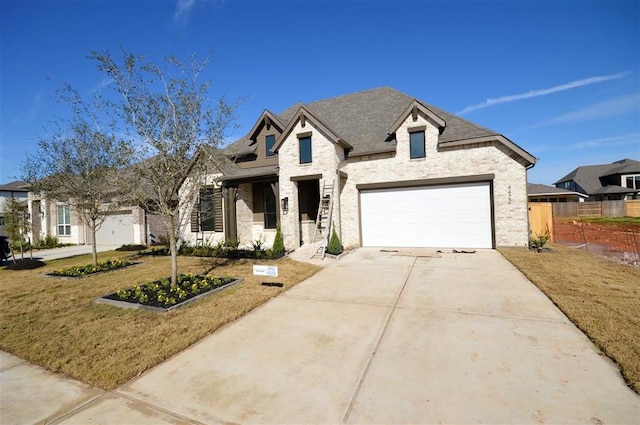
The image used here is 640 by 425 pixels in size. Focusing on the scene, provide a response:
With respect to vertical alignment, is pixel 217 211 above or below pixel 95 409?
above

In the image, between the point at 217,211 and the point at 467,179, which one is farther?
the point at 217,211

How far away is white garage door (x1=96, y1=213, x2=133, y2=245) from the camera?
18812 millimetres

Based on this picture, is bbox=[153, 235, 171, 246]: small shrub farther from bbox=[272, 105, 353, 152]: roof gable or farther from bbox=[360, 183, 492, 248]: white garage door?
bbox=[360, 183, 492, 248]: white garage door

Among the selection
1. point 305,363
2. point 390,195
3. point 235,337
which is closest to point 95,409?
point 235,337

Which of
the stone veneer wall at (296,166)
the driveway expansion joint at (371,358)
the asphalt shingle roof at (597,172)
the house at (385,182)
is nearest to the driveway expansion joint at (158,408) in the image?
the driveway expansion joint at (371,358)

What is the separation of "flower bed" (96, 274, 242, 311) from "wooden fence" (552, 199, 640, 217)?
3652 centimetres

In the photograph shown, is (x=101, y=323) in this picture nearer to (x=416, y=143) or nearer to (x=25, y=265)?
(x=25, y=265)

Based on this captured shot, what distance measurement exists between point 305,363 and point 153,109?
255 inches

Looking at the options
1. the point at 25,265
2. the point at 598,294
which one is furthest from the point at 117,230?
the point at 598,294

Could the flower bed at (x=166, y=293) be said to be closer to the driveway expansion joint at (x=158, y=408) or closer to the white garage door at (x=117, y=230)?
the driveway expansion joint at (x=158, y=408)

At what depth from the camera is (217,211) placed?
1588 cm

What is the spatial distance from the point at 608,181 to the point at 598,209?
57.6 feet

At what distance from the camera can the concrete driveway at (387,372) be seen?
2734 millimetres

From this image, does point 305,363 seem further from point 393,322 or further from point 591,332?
point 591,332
